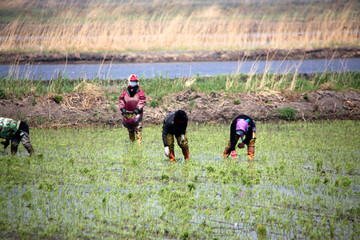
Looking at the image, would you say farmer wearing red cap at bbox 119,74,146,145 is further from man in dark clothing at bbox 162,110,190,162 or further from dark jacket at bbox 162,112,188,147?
dark jacket at bbox 162,112,188,147

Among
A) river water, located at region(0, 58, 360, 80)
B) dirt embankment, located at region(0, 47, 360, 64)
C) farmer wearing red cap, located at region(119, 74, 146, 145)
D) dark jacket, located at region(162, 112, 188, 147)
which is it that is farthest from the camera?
dirt embankment, located at region(0, 47, 360, 64)

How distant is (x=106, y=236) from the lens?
243 inches

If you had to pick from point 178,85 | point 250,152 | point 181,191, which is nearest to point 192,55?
point 178,85

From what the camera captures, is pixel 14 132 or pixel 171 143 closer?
pixel 171 143

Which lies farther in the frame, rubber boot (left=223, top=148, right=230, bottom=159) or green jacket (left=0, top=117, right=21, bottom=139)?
rubber boot (left=223, top=148, right=230, bottom=159)

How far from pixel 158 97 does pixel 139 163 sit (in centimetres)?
621

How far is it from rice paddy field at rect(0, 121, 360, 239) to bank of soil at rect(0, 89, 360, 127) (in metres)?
2.57

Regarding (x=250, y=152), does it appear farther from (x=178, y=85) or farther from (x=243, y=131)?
(x=178, y=85)

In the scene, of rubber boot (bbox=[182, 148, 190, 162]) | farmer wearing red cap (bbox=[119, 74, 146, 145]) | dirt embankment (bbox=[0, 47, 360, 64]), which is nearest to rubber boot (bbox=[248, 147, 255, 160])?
rubber boot (bbox=[182, 148, 190, 162])

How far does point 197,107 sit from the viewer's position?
15.4 m

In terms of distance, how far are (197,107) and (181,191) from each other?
25.5 feet

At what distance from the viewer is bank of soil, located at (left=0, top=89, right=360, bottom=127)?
563 inches

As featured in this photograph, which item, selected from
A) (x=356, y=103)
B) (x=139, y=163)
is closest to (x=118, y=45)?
(x=356, y=103)

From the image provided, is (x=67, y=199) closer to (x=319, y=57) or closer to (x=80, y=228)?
(x=80, y=228)
